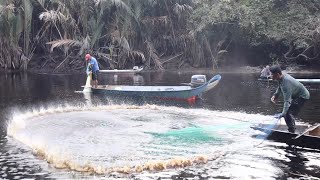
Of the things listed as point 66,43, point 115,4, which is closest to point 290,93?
point 66,43

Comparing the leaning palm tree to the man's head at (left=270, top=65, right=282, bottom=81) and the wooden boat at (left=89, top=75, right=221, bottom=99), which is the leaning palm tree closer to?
the wooden boat at (left=89, top=75, right=221, bottom=99)

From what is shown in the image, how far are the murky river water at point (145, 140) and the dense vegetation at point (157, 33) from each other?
16.1m

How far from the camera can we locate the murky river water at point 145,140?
1014 cm

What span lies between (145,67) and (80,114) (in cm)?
2362

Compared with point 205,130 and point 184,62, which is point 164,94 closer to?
point 205,130

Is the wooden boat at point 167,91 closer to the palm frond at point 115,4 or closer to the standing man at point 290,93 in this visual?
the standing man at point 290,93

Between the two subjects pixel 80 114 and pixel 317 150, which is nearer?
pixel 317 150

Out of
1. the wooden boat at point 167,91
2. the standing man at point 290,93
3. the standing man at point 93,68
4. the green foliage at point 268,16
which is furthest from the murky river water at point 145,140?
the green foliage at point 268,16

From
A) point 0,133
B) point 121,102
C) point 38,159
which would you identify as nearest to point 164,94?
point 121,102

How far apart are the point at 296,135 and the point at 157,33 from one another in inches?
1237

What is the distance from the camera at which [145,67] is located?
40781 mm

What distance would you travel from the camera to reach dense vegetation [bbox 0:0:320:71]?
37.3 metres

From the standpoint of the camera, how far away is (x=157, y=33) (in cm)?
4206

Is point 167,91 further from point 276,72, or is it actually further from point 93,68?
point 276,72
